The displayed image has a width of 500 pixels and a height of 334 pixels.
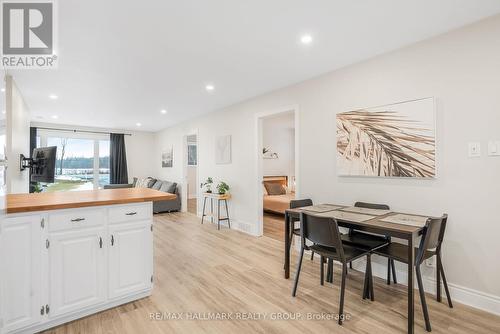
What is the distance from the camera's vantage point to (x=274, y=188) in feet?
21.6

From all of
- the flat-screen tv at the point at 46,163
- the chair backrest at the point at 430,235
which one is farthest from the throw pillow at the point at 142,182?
the chair backrest at the point at 430,235

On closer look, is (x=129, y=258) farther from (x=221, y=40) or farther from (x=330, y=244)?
(x=221, y=40)

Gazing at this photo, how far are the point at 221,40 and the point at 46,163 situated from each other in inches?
82.4

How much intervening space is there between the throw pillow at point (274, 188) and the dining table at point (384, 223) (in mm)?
3623

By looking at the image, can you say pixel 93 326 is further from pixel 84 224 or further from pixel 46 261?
pixel 84 224

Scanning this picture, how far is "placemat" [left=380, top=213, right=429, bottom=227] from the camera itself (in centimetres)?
207

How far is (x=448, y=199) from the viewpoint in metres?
2.31

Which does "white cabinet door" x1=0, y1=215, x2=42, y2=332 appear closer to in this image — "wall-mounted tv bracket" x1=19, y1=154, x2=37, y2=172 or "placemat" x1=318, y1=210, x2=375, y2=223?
"wall-mounted tv bracket" x1=19, y1=154, x2=37, y2=172

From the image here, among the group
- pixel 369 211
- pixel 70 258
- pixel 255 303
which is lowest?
pixel 255 303

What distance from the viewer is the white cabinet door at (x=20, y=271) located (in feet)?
5.46

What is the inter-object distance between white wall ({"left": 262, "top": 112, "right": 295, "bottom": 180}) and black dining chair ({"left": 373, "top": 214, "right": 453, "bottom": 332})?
4849 millimetres

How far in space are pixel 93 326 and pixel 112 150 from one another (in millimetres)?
6881

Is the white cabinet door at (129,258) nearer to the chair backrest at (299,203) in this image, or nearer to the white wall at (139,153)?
the chair backrest at (299,203)

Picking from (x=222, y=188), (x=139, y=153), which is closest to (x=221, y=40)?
(x=222, y=188)
